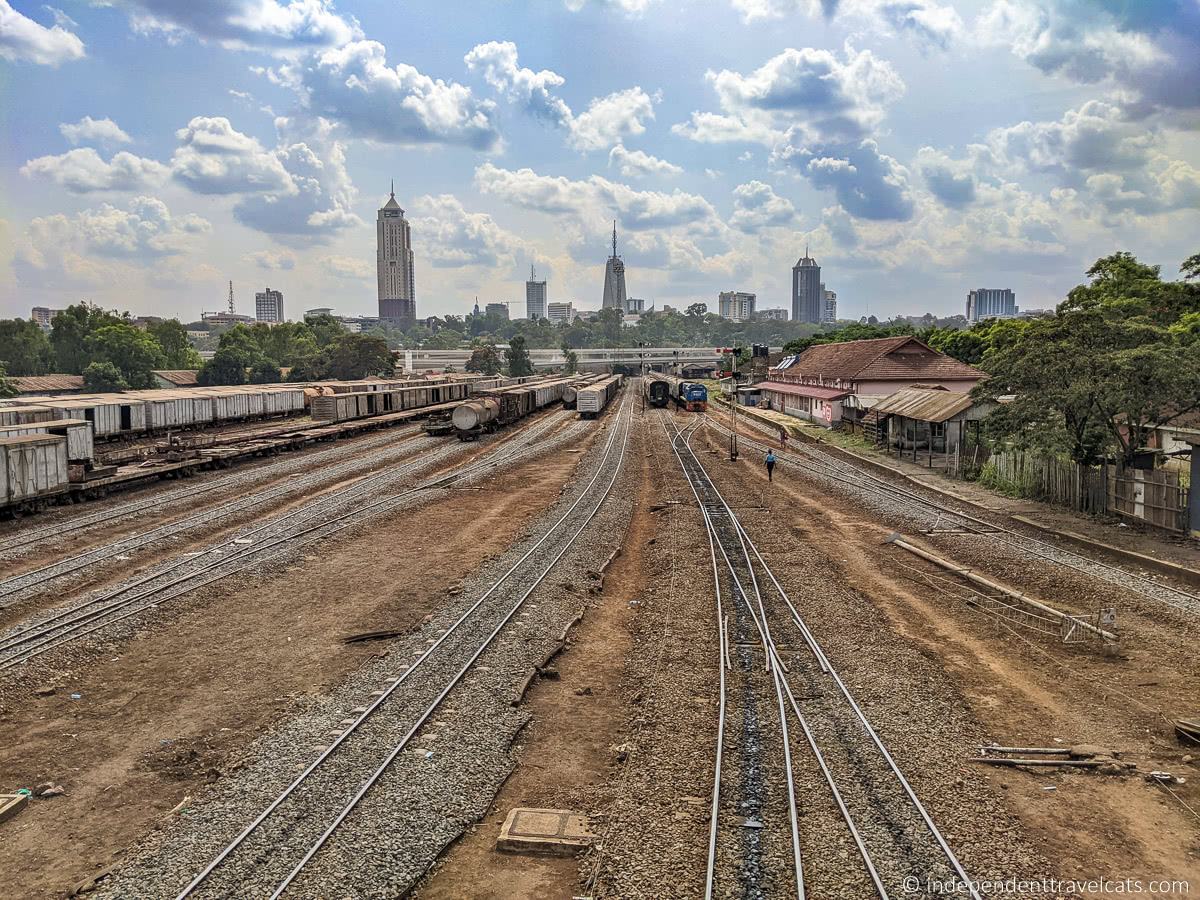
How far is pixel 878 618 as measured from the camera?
17469 millimetres

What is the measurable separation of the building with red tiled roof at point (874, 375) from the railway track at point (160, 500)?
32.8 metres

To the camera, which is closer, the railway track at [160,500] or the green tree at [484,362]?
the railway track at [160,500]

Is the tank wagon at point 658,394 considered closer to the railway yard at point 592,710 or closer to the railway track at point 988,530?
the railway track at point 988,530

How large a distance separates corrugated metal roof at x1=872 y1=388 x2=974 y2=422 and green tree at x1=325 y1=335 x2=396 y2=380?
326 feet

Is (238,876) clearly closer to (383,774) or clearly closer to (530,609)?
(383,774)

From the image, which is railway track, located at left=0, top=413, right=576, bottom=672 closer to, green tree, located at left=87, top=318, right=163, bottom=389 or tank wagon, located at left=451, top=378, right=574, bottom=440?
tank wagon, located at left=451, top=378, right=574, bottom=440

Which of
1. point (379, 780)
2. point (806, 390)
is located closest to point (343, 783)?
point (379, 780)

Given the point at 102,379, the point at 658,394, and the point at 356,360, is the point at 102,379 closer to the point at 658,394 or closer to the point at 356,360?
the point at 356,360

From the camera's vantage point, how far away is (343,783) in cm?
1049

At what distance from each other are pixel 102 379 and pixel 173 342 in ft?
125

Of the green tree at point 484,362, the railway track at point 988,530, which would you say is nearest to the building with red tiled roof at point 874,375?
the railway track at point 988,530

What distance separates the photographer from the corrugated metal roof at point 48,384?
8894 centimetres

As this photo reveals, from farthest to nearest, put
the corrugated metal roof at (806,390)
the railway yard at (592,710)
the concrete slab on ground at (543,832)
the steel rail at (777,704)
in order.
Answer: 1. the corrugated metal roof at (806,390)
2. the concrete slab on ground at (543,832)
3. the railway yard at (592,710)
4. the steel rail at (777,704)

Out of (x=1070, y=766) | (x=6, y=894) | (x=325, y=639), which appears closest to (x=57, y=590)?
(x=325, y=639)
